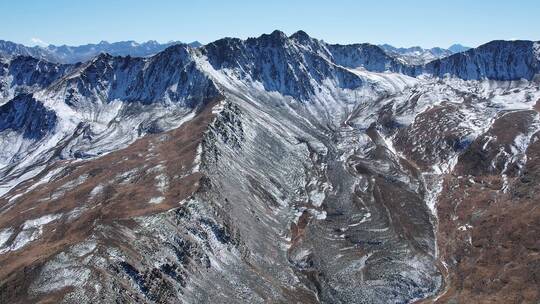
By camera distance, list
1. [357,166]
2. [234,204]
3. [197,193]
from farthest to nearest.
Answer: [357,166], [234,204], [197,193]

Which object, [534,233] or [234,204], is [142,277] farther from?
[534,233]

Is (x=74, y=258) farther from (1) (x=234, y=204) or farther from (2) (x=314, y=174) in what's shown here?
(2) (x=314, y=174)

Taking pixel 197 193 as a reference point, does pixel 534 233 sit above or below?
below

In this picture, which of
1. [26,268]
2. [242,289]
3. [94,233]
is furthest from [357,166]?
[26,268]

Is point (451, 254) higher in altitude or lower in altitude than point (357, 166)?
lower

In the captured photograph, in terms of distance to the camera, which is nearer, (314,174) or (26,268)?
(26,268)

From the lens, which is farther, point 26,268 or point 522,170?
point 522,170

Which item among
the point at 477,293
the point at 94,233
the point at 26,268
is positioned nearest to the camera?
the point at 26,268

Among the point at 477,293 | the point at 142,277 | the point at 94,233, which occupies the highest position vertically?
the point at 94,233

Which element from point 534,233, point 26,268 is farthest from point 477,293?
point 26,268
